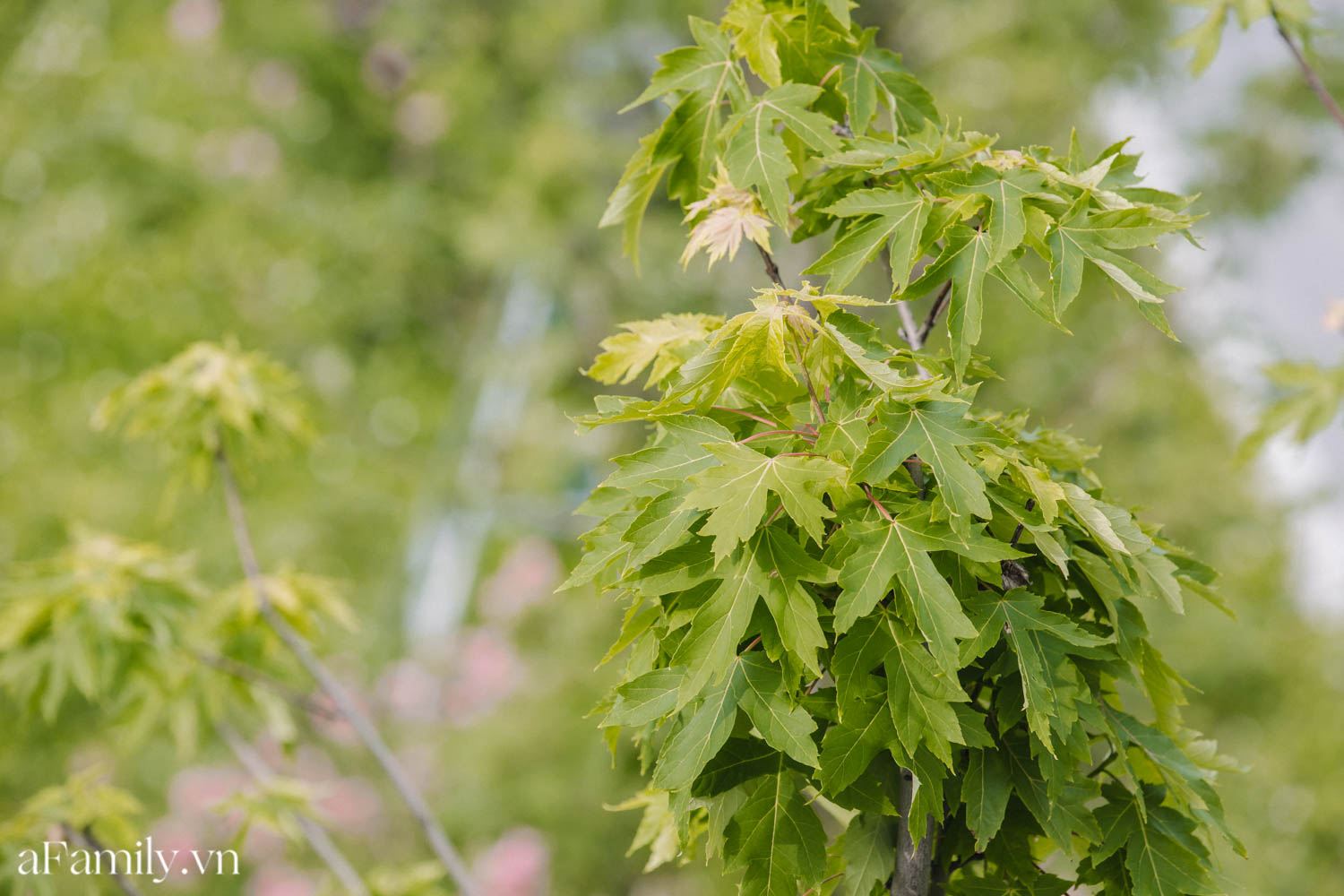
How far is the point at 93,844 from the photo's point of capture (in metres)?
1.19

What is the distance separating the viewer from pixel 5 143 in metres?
5.41

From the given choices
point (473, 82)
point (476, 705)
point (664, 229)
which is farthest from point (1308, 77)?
point (473, 82)

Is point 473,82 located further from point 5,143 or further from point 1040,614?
point 1040,614

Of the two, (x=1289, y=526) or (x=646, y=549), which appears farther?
(x=1289, y=526)

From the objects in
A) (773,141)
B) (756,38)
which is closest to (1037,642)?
(773,141)

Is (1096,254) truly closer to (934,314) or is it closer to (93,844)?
(934,314)

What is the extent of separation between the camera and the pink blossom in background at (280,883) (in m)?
3.53

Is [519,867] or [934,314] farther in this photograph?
[519,867]

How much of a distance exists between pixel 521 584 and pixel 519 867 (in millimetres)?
1538

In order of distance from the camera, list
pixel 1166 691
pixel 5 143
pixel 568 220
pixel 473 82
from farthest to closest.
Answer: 1. pixel 473 82
2. pixel 5 143
3. pixel 568 220
4. pixel 1166 691

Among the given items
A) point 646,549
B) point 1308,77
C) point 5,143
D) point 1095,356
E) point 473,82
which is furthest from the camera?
point 473,82

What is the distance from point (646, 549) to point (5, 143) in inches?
252

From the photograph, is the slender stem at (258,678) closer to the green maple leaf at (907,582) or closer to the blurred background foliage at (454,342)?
the blurred background foliage at (454,342)

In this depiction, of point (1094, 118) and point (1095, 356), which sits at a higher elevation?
point (1094, 118)
